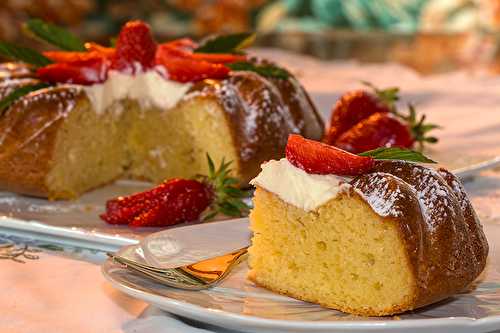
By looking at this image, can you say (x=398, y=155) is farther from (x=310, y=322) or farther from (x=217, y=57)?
(x=217, y=57)

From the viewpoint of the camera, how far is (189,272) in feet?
5.82

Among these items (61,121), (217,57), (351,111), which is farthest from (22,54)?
(351,111)

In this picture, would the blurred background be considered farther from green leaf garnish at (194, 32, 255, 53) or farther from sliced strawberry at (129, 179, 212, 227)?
sliced strawberry at (129, 179, 212, 227)

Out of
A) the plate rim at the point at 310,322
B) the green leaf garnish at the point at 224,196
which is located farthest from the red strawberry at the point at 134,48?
the plate rim at the point at 310,322

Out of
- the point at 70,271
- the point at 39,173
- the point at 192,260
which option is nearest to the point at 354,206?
the point at 192,260

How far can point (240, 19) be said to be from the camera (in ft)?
20.1

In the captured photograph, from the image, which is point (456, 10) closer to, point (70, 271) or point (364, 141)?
point (364, 141)

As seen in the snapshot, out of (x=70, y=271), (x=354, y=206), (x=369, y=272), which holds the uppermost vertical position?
(x=354, y=206)

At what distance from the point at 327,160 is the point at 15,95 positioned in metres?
1.24

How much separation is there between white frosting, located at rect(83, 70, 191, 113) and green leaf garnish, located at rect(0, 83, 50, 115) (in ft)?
0.49

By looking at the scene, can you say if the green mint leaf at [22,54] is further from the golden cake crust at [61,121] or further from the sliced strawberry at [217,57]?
the sliced strawberry at [217,57]

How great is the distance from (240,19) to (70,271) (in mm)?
4337

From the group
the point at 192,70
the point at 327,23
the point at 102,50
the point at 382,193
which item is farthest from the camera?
the point at 327,23

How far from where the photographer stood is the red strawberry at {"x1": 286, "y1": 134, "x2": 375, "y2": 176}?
5.49 ft
